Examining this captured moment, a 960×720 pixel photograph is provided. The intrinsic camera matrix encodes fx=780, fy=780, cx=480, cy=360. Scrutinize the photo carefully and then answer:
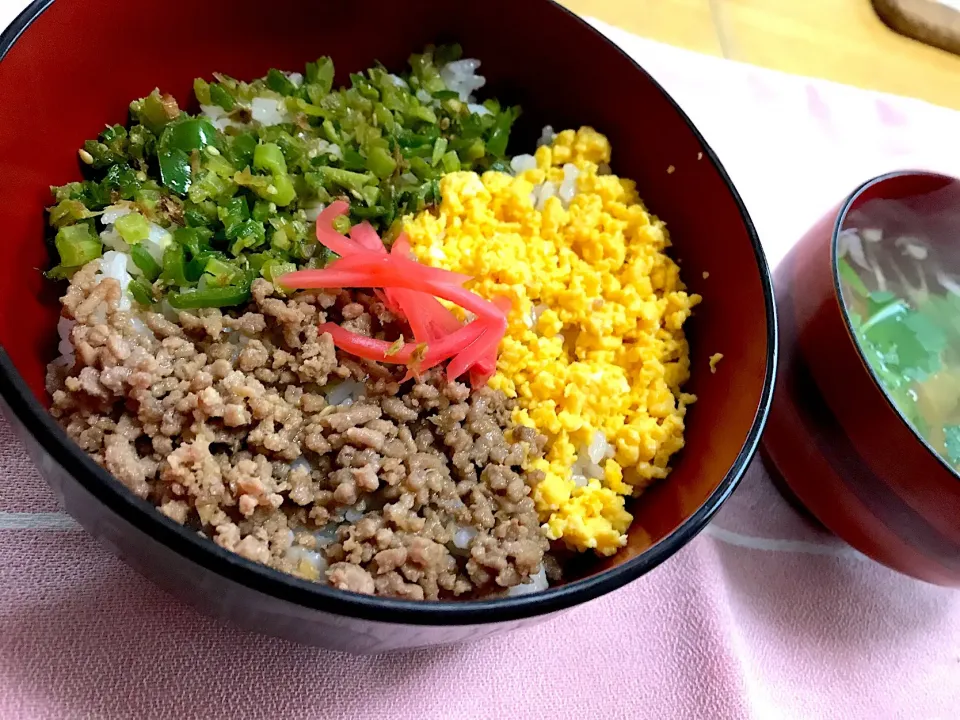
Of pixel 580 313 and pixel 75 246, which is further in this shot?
pixel 580 313

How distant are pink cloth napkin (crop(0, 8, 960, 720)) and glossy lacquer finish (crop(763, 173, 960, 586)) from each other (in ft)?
0.35

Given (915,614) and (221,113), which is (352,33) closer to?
(221,113)

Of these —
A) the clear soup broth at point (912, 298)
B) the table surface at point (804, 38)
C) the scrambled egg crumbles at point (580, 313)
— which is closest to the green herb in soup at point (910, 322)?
the clear soup broth at point (912, 298)

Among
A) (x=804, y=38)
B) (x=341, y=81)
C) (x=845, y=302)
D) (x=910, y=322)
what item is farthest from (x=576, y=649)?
(x=804, y=38)

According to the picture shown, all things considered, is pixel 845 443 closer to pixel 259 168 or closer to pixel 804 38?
pixel 259 168

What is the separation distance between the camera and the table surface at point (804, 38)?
1.63 metres

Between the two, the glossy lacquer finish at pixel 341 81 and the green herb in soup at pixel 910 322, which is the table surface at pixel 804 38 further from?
the green herb in soup at pixel 910 322

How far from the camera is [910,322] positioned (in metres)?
1.28

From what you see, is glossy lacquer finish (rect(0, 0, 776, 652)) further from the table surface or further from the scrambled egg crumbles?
the table surface

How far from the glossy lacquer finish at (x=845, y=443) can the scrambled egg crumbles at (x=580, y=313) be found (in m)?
0.16

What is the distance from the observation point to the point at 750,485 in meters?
1.23

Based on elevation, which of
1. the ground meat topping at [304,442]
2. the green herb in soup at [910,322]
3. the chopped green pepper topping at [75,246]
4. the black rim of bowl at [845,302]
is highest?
the chopped green pepper topping at [75,246]

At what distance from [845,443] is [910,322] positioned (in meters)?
0.33

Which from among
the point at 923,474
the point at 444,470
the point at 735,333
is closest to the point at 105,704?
the point at 444,470
